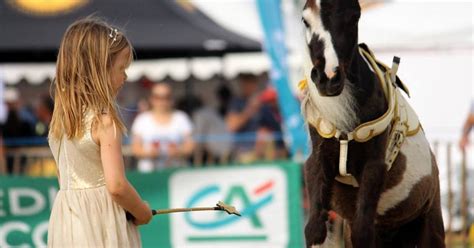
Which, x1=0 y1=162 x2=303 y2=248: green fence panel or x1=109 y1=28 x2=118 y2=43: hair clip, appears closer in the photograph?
x1=109 y1=28 x2=118 y2=43: hair clip

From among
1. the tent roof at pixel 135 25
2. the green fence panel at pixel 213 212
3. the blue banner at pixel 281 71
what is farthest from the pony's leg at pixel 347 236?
the tent roof at pixel 135 25

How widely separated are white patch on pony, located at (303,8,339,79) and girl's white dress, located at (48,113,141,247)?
117 cm

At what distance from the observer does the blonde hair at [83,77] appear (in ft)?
13.8

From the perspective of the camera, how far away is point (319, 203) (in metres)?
5.27

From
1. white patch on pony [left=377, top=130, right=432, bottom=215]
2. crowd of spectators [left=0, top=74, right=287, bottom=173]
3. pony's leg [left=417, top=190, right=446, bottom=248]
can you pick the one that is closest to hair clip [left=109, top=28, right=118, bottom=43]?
white patch on pony [left=377, top=130, right=432, bottom=215]

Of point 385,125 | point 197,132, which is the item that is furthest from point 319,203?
point 197,132

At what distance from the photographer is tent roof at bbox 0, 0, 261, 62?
46.0 ft

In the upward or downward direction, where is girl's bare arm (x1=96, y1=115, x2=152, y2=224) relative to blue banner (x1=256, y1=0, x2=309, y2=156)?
downward

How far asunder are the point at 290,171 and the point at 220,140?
3437 millimetres

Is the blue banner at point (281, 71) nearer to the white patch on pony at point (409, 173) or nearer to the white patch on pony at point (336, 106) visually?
the white patch on pony at point (409, 173)

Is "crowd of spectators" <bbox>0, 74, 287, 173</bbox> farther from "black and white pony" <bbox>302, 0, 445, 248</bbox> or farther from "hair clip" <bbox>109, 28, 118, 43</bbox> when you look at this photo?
"hair clip" <bbox>109, 28, 118, 43</bbox>

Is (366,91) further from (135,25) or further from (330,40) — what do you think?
(135,25)

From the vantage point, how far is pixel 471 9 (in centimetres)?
1302

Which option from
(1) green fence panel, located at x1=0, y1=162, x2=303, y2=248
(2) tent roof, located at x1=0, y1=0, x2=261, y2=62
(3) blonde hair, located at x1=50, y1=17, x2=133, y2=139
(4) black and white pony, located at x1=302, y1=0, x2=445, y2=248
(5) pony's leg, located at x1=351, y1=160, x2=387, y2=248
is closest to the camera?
(3) blonde hair, located at x1=50, y1=17, x2=133, y2=139
